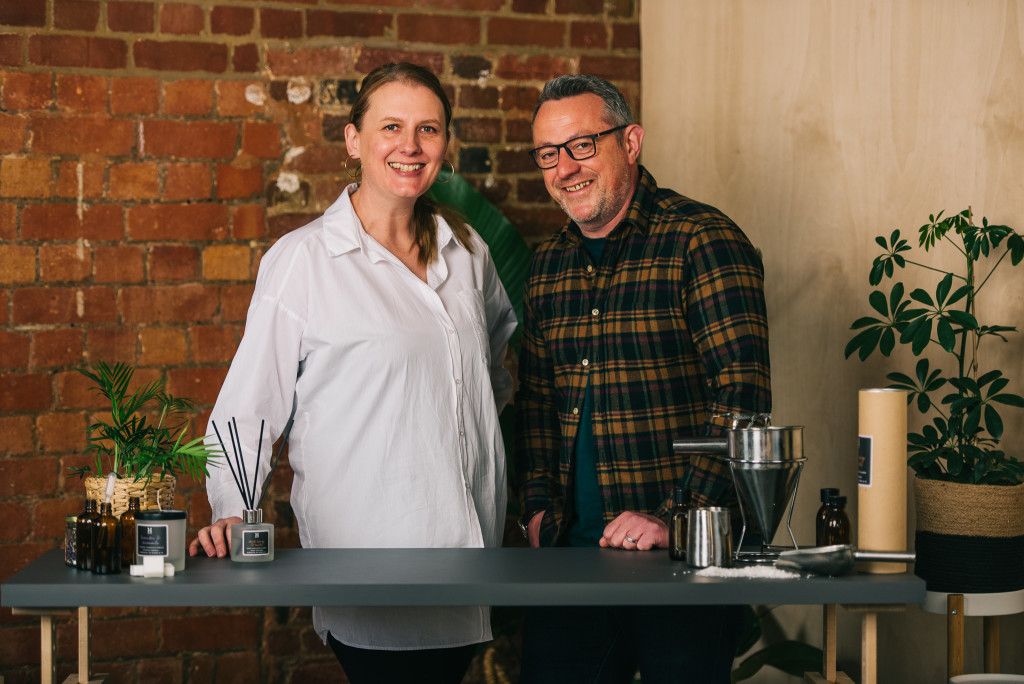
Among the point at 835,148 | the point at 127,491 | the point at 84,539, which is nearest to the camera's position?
the point at 84,539

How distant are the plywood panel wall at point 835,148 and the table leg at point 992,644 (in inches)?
5.0

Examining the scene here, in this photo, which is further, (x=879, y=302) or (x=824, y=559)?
(x=879, y=302)

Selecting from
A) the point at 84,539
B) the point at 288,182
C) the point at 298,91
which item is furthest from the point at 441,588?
the point at 298,91

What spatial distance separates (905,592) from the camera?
156 cm

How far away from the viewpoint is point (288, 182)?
3021 mm

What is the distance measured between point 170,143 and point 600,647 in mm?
1991

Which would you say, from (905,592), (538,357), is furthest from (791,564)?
(538,357)

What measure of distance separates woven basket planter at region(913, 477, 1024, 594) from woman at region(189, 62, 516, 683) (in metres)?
0.96

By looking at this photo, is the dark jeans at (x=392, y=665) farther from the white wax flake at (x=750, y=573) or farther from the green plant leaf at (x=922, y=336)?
the green plant leaf at (x=922, y=336)

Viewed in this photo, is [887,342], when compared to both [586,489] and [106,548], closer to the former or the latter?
[586,489]

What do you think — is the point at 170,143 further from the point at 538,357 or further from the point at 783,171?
the point at 783,171

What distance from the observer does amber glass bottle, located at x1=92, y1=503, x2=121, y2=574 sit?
161 centimetres

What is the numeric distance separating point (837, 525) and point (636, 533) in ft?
1.19

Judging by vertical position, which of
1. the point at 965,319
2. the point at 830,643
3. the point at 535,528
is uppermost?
the point at 965,319
